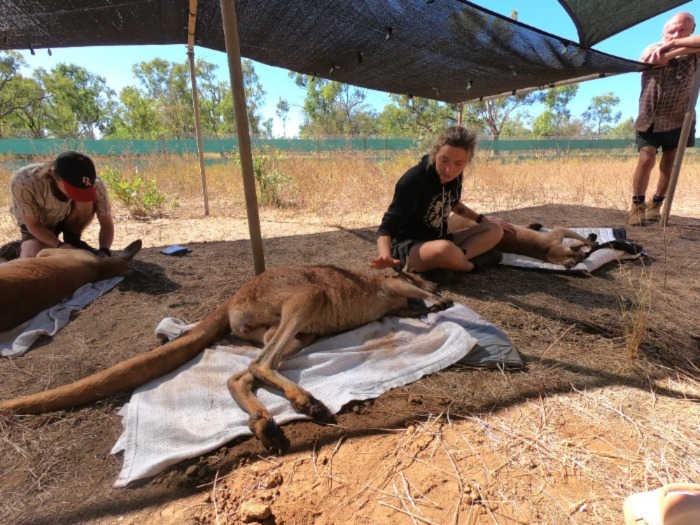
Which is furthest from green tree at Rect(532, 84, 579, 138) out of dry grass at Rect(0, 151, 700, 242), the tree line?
dry grass at Rect(0, 151, 700, 242)

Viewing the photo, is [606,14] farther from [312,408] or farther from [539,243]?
[312,408]

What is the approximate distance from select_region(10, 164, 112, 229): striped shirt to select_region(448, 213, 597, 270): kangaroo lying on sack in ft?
15.7

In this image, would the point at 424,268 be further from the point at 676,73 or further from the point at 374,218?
the point at 676,73

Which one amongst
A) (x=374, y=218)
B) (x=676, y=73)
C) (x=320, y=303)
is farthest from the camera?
(x=374, y=218)

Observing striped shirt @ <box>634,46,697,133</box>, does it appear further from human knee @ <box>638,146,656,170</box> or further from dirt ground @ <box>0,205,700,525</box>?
dirt ground @ <box>0,205,700,525</box>

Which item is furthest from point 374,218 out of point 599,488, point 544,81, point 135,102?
point 135,102

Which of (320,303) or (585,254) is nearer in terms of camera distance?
(320,303)

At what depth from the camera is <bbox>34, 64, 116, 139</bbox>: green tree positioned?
36.2 meters

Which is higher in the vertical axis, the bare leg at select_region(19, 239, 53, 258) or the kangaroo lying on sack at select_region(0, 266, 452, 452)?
the bare leg at select_region(19, 239, 53, 258)

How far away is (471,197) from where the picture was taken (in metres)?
10.1

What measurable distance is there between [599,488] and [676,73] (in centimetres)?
665

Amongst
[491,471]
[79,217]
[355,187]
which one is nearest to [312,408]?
[491,471]

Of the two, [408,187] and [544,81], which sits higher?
[544,81]

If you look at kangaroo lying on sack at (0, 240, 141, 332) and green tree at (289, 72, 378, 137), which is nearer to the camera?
kangaroo lying on sack at (0, 240, 141, 332)
